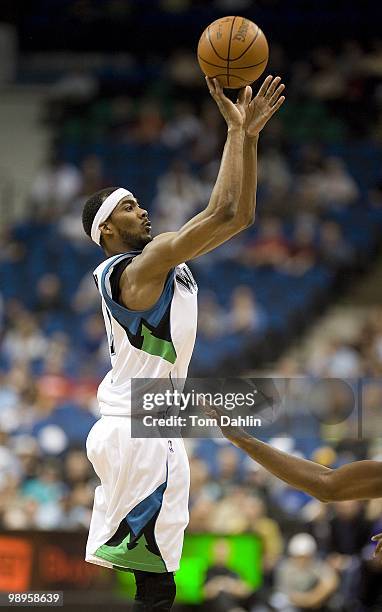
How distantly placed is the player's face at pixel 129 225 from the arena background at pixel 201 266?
9.00 feet

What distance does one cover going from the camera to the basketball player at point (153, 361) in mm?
4574

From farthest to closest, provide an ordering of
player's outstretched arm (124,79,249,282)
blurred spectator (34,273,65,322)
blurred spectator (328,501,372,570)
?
blurred spectator (34,273,65,322)
blurred spectator (328,501,372,570)
player's outstretched arm (124,79,249,282)

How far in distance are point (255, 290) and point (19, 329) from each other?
2.79m

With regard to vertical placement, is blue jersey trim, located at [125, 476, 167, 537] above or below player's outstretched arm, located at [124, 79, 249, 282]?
below

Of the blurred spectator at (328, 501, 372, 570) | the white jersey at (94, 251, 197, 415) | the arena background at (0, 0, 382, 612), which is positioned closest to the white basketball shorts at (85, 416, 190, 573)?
the white jersey at (94, 251, 197, 415)

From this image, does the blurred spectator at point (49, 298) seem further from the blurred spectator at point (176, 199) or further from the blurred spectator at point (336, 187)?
the blurred spectator at point (336, 187)

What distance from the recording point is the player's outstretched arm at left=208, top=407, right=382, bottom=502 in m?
3.69

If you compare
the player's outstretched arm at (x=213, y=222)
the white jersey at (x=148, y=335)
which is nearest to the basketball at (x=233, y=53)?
the player's outstretched arm at (x=213, y=222)

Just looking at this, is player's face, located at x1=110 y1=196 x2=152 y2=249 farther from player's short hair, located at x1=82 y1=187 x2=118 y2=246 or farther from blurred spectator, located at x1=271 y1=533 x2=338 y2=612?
blurred spectator, located at x1=271 y1=533 x2=338 y2=612

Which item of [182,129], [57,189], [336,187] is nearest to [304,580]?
[336,187]

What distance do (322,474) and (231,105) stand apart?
1.67 meters

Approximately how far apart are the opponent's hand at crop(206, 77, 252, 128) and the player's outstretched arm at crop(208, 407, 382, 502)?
136 centimetres

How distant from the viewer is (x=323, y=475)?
378 cm

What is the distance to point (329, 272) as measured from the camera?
13211mm
